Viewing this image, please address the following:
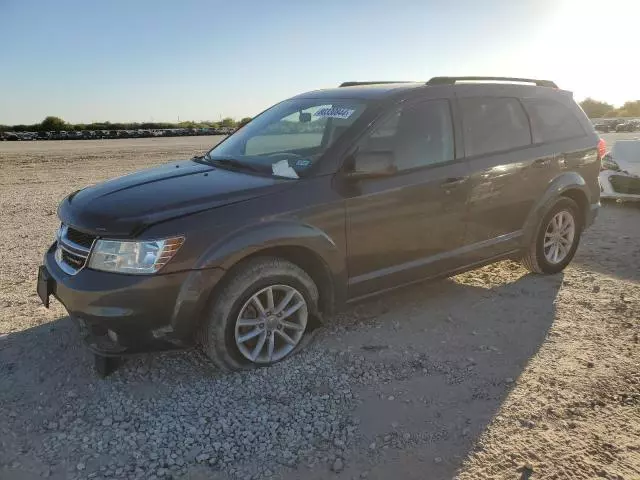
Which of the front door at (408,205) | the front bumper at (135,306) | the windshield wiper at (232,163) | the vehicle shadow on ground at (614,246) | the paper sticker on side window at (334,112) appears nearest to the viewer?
the front bumper at (135,306)

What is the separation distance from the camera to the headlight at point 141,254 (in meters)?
3.19

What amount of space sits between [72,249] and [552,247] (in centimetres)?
436

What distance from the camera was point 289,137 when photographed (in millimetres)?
4535

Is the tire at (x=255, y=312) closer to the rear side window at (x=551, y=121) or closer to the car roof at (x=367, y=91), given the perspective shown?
the car roof at (x=367, y=91)

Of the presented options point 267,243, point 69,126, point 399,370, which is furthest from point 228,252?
point 69,126

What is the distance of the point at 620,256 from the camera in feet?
20.7

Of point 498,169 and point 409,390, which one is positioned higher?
point 498,169

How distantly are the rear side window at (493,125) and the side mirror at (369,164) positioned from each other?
1.01 metres

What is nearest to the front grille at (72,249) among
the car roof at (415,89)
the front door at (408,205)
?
the front door at (408,205)

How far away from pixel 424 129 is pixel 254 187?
1.52 meters

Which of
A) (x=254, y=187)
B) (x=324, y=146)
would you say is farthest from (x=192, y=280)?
(x=324, y=146)

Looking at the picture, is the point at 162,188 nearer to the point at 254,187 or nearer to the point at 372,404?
the point at 254,187

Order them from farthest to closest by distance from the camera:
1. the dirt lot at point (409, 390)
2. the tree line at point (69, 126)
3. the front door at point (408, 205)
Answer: the tree line at point (69, 126), the front door at point (408, 205), the dirt lot at point (409, 390)

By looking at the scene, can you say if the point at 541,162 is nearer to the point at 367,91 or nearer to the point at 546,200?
the point at 546,200
